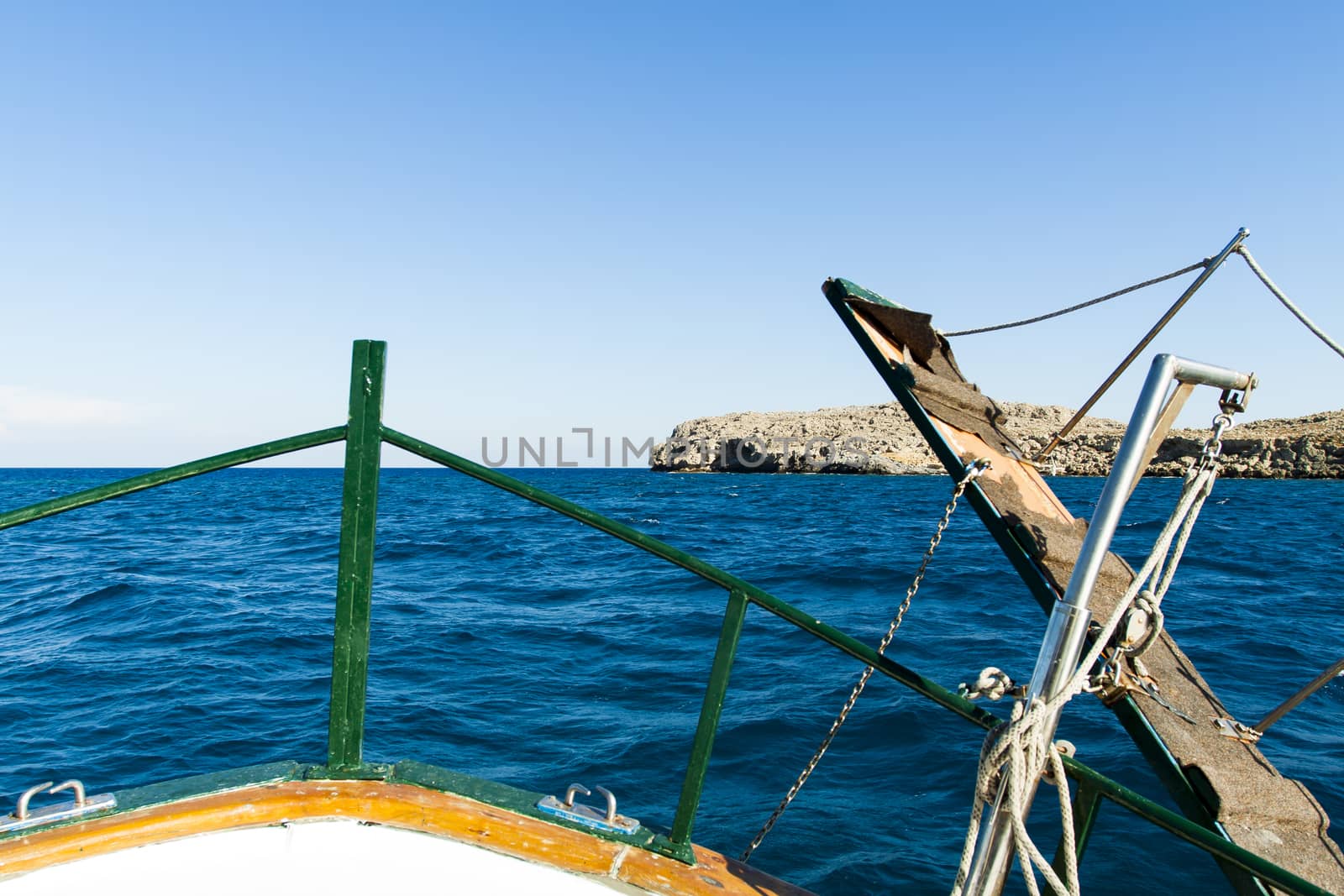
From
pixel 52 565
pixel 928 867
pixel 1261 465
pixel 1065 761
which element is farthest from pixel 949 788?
pixel 1261 465

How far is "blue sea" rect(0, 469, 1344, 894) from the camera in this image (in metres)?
5.46

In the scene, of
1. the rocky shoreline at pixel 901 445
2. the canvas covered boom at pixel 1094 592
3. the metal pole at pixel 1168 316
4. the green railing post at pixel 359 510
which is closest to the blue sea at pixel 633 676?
the canvas covered boom at pixel 1094 592

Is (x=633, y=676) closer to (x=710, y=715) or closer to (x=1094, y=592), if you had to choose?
(x=1094, y=592)

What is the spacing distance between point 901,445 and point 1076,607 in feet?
275

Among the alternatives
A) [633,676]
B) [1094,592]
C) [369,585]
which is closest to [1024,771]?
[1094,592]

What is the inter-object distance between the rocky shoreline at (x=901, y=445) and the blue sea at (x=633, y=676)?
38.1 metres

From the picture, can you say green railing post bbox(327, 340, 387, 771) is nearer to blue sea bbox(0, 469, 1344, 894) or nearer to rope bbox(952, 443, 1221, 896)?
rope bbox(952, 443, 1221, 896)

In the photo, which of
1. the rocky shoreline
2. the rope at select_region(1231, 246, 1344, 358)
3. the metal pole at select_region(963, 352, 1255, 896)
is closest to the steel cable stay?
the rope at select_region(1231, 246, 1344, 358)

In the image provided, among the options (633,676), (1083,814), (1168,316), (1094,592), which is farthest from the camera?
(633,676)

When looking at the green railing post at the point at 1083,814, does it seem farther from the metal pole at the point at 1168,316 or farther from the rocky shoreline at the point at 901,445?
the rocky shoreline at the point at 901,445

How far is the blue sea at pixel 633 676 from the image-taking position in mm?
5461

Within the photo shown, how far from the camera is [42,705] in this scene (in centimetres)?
734

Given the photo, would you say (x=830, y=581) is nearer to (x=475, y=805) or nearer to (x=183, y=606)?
(x=183, y=606)

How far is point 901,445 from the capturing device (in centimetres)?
8312
